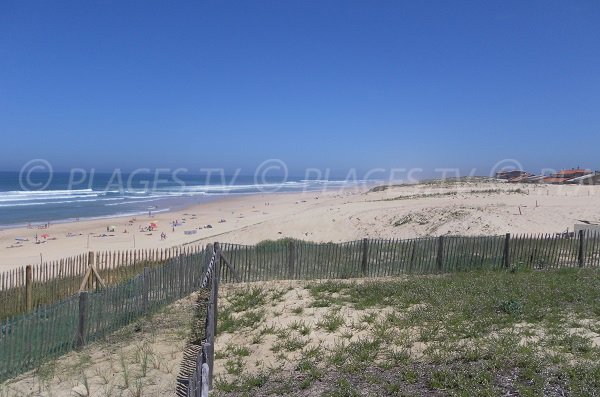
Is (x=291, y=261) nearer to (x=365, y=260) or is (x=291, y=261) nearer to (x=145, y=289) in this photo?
(x=365, y=260)

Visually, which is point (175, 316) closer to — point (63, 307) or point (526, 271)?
point (63, 307)

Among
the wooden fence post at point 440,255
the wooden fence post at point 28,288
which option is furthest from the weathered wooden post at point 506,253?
the wooden fence post at point 28,288

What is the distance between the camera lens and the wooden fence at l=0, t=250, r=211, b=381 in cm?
763

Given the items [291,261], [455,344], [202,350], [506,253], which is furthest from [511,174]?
[202,350]

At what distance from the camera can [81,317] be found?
8.66m

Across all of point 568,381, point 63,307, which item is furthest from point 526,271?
point 63,307

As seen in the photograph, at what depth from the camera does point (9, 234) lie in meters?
29.8

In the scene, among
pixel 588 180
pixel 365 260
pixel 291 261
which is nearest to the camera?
pixel 291 261

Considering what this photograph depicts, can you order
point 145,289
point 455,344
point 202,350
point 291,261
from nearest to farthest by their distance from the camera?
point 202,350 < point 455,344 < point 145,289 < point 291,261

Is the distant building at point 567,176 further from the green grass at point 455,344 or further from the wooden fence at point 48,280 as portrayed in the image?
the wooden fence at point 48,280

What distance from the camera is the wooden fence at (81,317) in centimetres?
763

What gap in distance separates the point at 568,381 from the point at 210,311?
4.56 m

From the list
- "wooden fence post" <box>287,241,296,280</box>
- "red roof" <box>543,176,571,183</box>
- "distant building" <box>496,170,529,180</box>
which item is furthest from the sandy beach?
"distant building" <box>496,170,529,180</box>

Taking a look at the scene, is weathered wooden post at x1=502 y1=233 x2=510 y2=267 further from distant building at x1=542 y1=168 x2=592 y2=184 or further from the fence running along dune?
distant building at x1=542 y1=168 x2=592 y2=184
